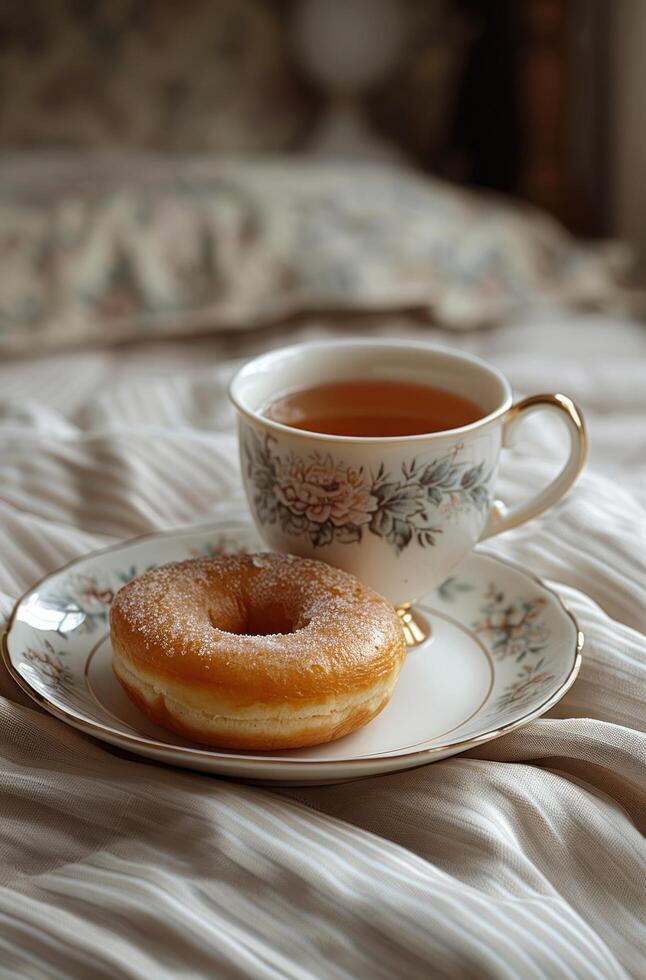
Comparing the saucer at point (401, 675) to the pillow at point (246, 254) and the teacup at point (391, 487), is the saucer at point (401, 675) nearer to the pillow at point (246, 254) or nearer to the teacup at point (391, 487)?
the teacup at point (391, 487)

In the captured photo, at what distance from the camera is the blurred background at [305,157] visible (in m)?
1.38

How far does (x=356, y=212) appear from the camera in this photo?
146 centimetres

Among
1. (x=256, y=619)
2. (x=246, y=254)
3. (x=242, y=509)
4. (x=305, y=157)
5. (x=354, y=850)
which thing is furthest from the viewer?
(x=305, y=157)

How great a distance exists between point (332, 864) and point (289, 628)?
0.48 ft

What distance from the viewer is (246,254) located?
1397mm

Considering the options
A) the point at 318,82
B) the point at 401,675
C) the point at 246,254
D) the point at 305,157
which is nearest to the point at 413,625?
the point at 401,675

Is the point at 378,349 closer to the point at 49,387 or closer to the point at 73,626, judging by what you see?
the point at 73,626

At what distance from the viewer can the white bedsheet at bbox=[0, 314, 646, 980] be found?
44 centimetres

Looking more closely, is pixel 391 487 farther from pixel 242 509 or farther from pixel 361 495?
pixel 242 509

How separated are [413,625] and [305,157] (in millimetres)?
1388

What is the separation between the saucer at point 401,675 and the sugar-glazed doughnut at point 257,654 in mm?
16

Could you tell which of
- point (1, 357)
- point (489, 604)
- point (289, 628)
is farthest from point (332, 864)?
point (1, 357)

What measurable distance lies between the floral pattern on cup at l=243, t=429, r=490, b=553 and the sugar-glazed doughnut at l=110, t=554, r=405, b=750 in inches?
1.8

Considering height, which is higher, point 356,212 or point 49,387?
point 356,212
